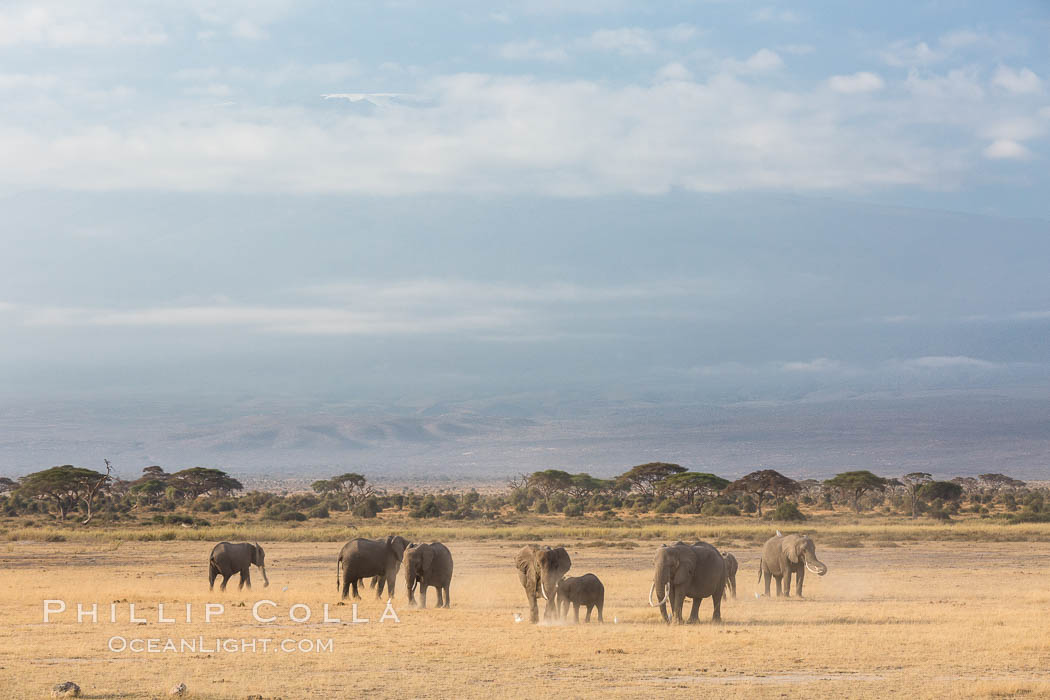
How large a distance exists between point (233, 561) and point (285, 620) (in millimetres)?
7248

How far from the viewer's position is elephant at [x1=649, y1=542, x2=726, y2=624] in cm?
2448

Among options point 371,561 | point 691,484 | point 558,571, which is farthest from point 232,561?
point 691,484

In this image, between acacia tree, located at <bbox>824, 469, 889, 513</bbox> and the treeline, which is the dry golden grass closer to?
the treeline

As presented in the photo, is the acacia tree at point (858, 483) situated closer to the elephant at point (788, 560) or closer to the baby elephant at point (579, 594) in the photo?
the elephant at point (788, 560)

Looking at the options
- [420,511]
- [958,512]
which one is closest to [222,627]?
[420,511]

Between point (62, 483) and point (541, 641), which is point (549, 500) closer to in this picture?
point (62, 483)

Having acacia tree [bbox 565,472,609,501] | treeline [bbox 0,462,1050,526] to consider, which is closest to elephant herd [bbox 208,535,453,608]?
treeline [bbox 0,462,1050,526]

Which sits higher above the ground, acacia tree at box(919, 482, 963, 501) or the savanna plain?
acacia tree at box(919, 482, 963, 501)

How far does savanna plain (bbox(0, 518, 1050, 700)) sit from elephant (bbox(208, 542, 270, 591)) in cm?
85

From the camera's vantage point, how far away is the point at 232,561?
102 feet

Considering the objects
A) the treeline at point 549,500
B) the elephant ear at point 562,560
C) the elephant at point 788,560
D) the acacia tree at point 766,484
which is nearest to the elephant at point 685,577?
the elephant ear at point 562,560

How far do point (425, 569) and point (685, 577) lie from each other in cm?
630

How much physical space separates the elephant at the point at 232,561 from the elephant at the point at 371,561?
2.64 meters

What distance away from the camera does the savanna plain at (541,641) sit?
689 inches
